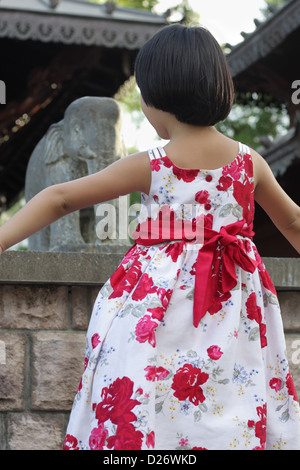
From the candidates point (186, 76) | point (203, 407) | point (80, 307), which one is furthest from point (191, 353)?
point (80, 307)

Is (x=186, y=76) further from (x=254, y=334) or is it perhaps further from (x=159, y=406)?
(x=159, y=406)

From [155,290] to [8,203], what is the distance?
10.9 meters

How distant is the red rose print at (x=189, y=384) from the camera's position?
2051 mm

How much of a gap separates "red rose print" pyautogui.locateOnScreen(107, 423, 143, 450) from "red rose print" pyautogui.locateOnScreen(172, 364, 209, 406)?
0.16 metres

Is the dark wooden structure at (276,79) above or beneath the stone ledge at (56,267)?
above

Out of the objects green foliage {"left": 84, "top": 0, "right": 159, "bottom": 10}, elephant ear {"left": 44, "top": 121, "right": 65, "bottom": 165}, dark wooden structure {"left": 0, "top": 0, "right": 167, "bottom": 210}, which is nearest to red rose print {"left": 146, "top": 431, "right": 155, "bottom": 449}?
elephant ear {"left": 44, "top": 121, "right": 65, "bottom": 165}

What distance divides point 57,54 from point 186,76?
5.62 meters

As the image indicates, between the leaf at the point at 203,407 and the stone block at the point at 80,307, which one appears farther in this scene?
the stone block at the point at 80,307

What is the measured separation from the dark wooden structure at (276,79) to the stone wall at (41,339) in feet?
11.9

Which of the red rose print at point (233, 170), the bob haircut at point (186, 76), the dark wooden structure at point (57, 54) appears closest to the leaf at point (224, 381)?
the red rose print at point (233, 170)

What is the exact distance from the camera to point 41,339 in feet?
9.59

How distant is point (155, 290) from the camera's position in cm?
210

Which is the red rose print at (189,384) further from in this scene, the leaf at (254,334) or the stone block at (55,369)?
the stone block at (55,369)
